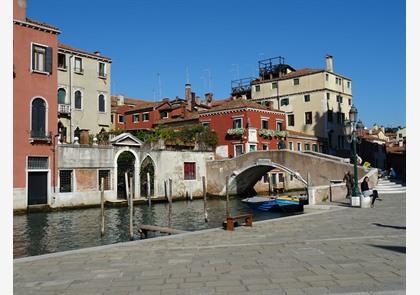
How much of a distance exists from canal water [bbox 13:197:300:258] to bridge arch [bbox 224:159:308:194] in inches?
158

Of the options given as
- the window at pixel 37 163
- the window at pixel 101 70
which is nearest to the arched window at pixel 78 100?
the window at pixel 101 70

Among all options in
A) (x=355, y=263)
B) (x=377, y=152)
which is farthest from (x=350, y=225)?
(x=377, y=152)

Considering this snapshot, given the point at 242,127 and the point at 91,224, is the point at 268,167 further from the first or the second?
the point at 91,224

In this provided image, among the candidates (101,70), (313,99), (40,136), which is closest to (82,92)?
(101,70)

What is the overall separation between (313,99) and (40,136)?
989 inches

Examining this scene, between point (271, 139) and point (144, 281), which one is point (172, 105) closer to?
point (271, 139)

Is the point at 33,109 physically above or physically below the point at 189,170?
above

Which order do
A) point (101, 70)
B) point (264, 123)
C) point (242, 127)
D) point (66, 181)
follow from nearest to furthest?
point (66, 181)
point (101, 70)
point (242, 127)
point (264, 123)

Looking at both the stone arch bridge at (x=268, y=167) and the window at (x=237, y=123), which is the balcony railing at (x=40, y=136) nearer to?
the stone arch bridge at (x=268, y=167)

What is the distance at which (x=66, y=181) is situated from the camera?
73.8 feet

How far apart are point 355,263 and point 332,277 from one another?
908 millimetres

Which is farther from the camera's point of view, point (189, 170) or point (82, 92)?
point (189, 170)

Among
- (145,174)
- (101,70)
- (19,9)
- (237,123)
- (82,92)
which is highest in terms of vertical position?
(19,9)

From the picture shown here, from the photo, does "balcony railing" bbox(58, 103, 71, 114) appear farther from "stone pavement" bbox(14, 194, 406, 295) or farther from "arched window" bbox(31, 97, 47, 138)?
"stone pavement" bbox(14, 194, 406, 295)
